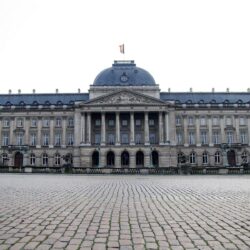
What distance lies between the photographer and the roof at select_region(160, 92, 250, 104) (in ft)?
243

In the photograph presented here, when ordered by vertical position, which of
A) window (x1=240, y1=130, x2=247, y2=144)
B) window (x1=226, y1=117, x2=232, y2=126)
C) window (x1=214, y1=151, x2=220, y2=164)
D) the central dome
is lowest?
Answer: window (x1=214, y1=151, x2=220, y2=164)

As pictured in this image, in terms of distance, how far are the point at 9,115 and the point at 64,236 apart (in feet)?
232

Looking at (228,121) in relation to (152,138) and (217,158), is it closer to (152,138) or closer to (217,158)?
(217,158)

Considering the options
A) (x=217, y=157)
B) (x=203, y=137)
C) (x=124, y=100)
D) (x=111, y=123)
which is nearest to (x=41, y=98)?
(x=111, y=123)

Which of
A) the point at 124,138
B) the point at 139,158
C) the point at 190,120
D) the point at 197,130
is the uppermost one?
the point at 190,120

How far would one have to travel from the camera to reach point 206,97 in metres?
75.2

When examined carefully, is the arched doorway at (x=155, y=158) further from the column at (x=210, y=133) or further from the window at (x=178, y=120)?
the column at (x=210, y=133)

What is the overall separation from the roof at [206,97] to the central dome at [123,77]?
6.01 meters

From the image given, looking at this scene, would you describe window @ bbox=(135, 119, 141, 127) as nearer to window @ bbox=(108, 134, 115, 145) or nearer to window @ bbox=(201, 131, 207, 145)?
window @ bbox=(108, 134, 115, 145)

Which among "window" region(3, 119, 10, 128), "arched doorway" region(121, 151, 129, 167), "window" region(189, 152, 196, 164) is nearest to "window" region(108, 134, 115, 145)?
"arched doorway" region(121, 151, 129, 167)

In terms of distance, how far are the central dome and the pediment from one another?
340 centimetres

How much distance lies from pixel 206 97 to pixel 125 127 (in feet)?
66.6

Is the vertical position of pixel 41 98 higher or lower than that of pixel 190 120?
higher

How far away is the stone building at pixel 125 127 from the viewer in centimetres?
6800
